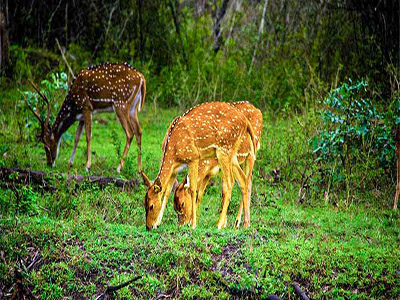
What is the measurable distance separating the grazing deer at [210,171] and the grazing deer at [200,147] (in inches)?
4.9

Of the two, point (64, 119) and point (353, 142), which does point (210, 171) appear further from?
point (64, 119)

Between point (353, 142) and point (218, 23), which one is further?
point (218, 23)

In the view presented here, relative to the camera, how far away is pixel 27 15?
15266 millimetres

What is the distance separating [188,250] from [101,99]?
464cm

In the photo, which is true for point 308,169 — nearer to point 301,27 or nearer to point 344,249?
point 344,249

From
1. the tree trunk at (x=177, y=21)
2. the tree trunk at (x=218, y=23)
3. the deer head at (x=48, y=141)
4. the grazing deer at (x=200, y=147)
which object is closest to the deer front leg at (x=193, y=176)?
the grazing deer at (x=200, y=147)

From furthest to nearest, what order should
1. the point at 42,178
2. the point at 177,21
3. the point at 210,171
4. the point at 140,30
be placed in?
the point at 177,21 < the point at 140,30 < the point at 42,178 < the point at 210,171

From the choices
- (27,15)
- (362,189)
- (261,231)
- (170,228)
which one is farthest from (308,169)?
(27,15)

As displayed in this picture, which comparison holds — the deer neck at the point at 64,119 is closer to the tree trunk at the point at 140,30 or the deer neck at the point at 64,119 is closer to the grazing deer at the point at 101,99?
the grazing deer at the point at 101,99

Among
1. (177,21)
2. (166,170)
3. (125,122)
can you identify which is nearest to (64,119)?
(125,122)

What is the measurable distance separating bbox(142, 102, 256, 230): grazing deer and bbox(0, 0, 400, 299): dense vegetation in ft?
1.78

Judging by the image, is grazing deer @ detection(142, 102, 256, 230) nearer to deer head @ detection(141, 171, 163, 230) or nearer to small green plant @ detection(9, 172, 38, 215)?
deer head @ detection(141, 171, 163, 230)

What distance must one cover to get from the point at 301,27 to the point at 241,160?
803cm

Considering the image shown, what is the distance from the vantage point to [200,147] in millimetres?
7105
